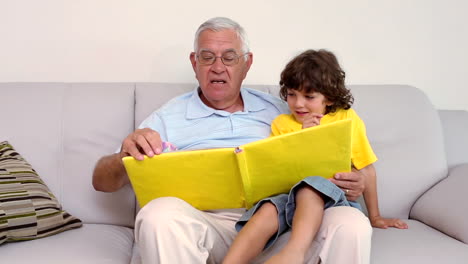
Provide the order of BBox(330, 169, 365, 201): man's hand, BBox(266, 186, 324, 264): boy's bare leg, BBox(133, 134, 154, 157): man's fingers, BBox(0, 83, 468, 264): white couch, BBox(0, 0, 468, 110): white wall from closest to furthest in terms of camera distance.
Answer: BBox(266, 186, 324, 264): boy's bare leg → BBox(133, 134, 154, 157): man's fingers → BBox(330, 169, 365, 201): man's hand → BBox(0, 83, 468, 264): white couch → BBox(0, 0, 468, 110): white wall

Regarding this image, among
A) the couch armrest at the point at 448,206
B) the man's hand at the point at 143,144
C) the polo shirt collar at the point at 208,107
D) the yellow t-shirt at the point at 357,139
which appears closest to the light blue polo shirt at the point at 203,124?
the polo shirt collar at the point at 208,107

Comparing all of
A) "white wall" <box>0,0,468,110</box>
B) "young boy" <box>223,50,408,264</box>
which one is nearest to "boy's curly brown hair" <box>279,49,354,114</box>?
"young boy" <box>223,50,408,264</box>

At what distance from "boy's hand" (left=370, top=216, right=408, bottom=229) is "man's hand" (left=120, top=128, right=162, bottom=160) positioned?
2.75 feet

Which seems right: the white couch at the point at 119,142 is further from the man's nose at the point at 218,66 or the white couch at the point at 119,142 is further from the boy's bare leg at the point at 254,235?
the boy's bare leg at the point at 254,235

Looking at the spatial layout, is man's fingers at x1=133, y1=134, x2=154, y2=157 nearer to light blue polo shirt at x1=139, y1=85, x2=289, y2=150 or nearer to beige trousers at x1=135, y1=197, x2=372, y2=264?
beige trousers at x1=135, y1=197, x2=372, y2=264

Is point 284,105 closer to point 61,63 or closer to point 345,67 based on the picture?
point 345,67

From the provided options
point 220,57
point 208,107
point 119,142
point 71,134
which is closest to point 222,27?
point 220,57

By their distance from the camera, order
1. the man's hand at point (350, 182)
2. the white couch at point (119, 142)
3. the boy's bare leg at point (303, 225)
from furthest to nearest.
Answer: the white couch at point (119, 142)
the man's hand at point (350, 182)
the boy's bare leg at point (303, 225)

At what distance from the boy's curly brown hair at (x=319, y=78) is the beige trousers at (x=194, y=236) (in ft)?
1.57

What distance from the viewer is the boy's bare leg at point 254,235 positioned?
139 centimetres

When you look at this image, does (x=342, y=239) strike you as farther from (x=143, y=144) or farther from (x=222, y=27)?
(x=222, y=27)

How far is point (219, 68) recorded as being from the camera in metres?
1.89

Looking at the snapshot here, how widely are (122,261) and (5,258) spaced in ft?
1.08

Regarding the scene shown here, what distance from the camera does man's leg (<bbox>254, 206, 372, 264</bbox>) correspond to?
1.37 metres
